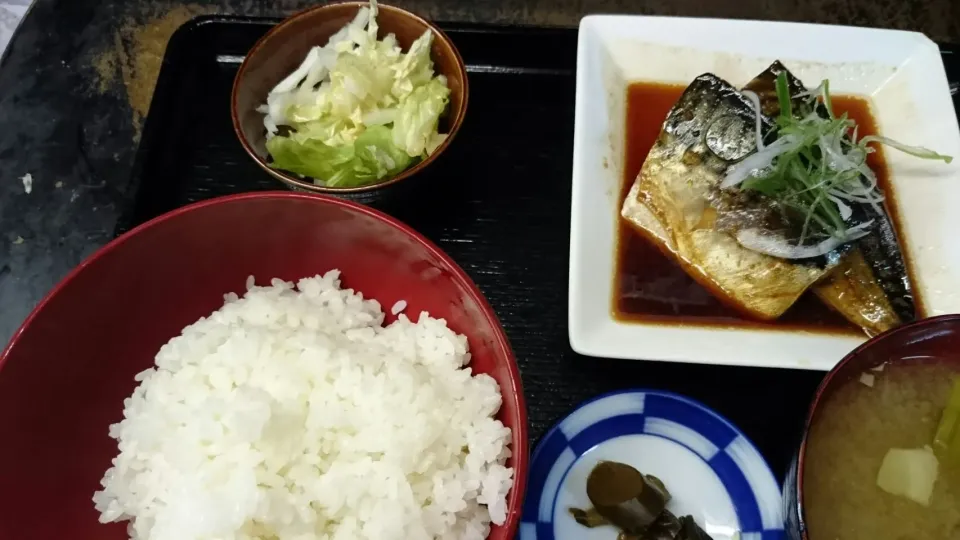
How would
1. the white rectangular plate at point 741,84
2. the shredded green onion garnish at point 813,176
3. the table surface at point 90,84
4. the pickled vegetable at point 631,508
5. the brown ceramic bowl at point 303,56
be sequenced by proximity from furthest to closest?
the table surface at point 90,84, the brown ceramic bowl at point 303,56, the shredded green onion garnish at point 813,176, the white rectangular plate at point 741,84, the pickled vegetable at point 631,508

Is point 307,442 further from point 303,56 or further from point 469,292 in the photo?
point 303,56

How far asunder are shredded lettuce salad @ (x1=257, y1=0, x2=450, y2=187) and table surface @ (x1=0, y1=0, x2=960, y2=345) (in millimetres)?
567

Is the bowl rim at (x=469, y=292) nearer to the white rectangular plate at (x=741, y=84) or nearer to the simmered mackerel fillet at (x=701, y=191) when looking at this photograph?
the white rectangular plate at (x=741, y=84)

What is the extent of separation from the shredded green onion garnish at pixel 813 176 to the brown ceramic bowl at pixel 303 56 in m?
0.86

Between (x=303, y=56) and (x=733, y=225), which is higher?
(x=303, y=56)

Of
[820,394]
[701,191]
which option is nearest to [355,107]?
[701,191]

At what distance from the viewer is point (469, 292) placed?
1.51 m

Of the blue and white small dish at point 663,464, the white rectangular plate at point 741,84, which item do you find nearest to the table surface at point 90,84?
the white rectangular plate at point 741,84

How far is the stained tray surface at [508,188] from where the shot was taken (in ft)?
6.18

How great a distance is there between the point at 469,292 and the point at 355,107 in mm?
895

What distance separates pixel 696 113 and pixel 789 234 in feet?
1.46

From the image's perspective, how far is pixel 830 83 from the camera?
232cm

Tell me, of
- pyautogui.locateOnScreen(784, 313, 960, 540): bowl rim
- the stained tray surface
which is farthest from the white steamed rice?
pyautogui.locateOnScreen(784, 313, 960, 540): bowl rim

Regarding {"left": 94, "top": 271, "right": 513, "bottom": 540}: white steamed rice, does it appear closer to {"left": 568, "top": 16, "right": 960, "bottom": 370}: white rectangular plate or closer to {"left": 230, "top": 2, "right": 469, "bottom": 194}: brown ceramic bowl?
{"left": 568, "top": 16, "right": 960, "bottom": 370}: white rectangular plate
